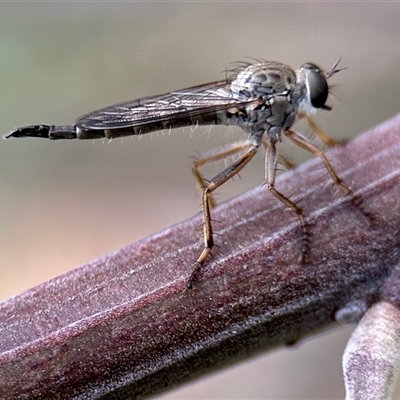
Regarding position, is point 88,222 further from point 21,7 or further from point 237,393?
point 21,7

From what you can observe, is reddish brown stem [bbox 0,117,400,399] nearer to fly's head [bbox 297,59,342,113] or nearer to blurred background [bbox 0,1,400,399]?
fly's head [bbox 297,59,342,113]

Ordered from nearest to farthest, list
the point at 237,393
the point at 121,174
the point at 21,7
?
1. the point at 237,393
2. the point at 121,174
3. the point at 21,7

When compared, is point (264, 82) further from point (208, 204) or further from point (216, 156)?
point (208, 204)

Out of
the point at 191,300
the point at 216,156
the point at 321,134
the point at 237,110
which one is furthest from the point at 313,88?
the point at 191,300

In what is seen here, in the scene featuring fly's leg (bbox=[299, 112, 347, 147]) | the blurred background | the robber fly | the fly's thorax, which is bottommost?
the blurred background

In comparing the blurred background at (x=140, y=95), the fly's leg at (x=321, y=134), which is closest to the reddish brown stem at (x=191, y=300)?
the fly's leg at (x=321, y=134)

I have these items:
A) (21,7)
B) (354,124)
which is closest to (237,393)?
(354,124)

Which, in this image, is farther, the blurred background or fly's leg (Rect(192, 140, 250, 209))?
the blurred background

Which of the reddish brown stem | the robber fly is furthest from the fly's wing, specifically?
the reddish brown stem

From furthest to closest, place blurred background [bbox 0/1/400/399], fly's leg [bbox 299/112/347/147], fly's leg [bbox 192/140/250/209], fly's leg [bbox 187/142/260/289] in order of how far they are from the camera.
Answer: blurred background [bbox 0/1/400/399] → fly's leg [bbox 192/140/250/209] → fly's leg [bbox 299/112/347/147] → fly's leg [bbox 187/142/260/289]
